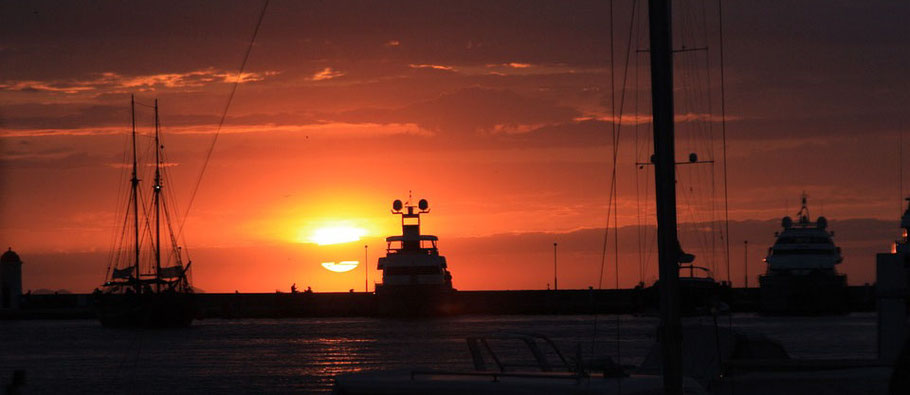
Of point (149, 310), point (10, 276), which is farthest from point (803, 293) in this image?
point (10, 276)

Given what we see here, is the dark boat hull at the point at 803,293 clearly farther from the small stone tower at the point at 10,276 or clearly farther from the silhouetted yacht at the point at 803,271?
the small stone tower at the point at 10,276

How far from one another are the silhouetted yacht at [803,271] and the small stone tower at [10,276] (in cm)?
6681

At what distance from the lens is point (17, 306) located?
130 meters

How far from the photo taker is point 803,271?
108m

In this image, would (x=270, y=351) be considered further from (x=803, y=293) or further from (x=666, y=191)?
(x=666, y=191)

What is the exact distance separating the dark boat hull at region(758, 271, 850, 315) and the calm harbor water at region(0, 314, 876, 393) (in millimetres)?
1761

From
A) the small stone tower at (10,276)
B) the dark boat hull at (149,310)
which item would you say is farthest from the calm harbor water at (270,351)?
the small stone tower at (10,276)

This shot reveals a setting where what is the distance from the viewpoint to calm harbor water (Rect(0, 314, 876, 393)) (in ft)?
168

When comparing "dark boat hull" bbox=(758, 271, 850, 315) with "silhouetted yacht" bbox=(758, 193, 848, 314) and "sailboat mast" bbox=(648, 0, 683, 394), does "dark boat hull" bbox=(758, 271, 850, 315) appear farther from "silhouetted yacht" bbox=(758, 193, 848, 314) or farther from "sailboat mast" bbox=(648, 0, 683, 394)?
"sailboat mast" bbox=(648, 0, 683, 394)

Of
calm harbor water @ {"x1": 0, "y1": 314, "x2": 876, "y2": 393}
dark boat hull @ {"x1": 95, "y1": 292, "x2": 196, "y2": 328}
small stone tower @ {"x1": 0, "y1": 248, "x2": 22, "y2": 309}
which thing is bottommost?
calm harbor water @ {"x1": 0, "y1": 314, "x2": 876, "y2": 393}

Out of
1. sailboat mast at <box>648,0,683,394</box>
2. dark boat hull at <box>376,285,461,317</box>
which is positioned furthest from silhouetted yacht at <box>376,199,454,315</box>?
sailboat mast at <box>648,0,683,394</box>

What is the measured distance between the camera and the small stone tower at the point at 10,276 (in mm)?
108037

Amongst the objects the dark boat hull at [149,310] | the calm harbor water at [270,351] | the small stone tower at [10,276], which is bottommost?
the calm harbor water at [270,351]

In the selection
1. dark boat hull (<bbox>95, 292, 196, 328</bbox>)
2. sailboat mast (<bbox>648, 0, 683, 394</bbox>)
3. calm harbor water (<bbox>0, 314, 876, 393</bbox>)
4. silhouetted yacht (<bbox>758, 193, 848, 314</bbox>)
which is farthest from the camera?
silhouetted yacht (<bbox>758, 193, 848, 314</bbox>)
